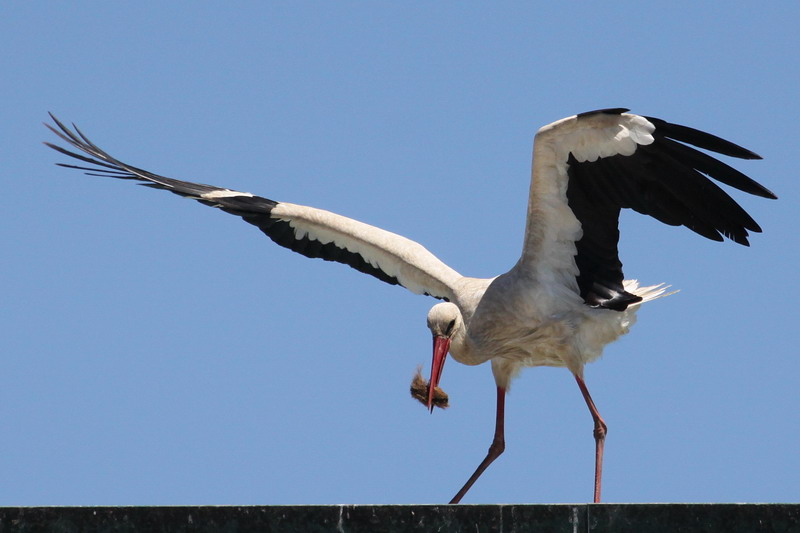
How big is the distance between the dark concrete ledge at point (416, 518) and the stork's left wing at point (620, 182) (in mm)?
2970

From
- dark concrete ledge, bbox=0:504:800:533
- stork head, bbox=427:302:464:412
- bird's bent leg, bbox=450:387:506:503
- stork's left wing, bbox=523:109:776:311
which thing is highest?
stork's left wing, bbox=523:109:776:311

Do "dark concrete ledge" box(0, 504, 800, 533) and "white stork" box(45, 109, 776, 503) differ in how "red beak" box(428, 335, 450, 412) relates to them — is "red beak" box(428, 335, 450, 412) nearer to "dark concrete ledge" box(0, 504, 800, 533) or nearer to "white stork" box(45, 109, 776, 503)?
"white stork" box(45, 109, 776, 503)

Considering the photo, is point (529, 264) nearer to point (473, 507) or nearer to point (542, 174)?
point (542, 174)

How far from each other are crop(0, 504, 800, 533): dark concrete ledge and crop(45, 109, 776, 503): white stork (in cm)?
295

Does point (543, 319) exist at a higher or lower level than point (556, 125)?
lower

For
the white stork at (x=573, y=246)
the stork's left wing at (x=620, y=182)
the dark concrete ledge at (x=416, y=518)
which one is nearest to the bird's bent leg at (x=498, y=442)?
the white stork at (x=573, y=246)

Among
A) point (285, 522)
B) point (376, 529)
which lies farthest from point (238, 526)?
point (376, 529)

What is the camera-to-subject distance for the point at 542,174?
6730mm

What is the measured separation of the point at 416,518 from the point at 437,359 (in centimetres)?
363

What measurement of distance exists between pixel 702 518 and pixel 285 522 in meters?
1.43

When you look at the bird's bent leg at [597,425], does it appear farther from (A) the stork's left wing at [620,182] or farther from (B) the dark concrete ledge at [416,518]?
(B) the dark concrete ledge at [416,518]

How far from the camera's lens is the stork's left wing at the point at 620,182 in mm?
6395

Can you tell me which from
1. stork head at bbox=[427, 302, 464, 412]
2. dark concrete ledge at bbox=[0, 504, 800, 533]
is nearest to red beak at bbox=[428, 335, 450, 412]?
stork head at bbox=[427, 302, 464, 412]

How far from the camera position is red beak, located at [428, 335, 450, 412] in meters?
7.38
